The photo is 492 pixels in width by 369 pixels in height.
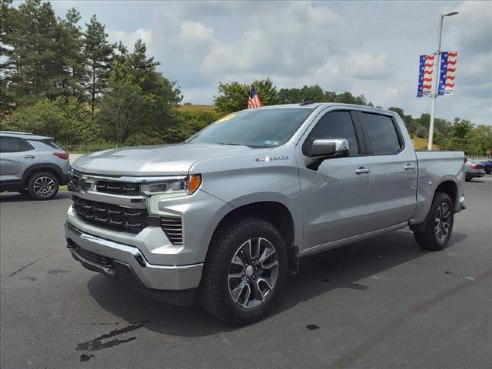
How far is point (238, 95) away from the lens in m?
58.4

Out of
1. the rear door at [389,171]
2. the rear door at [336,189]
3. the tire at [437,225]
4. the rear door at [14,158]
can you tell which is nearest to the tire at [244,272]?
the rear door at [336,189]

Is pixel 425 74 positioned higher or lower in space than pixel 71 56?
lower

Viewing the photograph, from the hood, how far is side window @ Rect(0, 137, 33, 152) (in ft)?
27.1

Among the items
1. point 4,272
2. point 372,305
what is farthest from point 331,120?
point 4,272

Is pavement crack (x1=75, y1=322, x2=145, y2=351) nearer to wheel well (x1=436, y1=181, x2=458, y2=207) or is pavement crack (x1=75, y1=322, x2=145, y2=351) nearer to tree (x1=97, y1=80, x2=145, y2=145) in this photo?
wheel well (x1=436, y1=181, x2=458, y2=207)

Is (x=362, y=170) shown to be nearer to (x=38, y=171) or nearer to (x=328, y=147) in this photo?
(x=328, y=147)

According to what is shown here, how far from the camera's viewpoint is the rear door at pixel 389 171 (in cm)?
511

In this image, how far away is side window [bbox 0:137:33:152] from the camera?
11258 millimetres

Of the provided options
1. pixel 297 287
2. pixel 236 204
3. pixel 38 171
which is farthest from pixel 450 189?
pixel 38 171

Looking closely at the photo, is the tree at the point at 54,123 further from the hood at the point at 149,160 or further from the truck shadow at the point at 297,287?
the hood at the point at 149,160

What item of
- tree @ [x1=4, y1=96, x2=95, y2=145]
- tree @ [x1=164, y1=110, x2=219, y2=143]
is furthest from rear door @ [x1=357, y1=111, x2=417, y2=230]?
tree @ [x1=164, y1=110, x2=219, y2=143]

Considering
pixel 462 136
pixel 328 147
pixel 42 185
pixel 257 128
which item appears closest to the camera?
pixel 328 147

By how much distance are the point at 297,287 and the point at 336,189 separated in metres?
1.09

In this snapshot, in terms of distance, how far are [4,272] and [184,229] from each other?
121 inches
